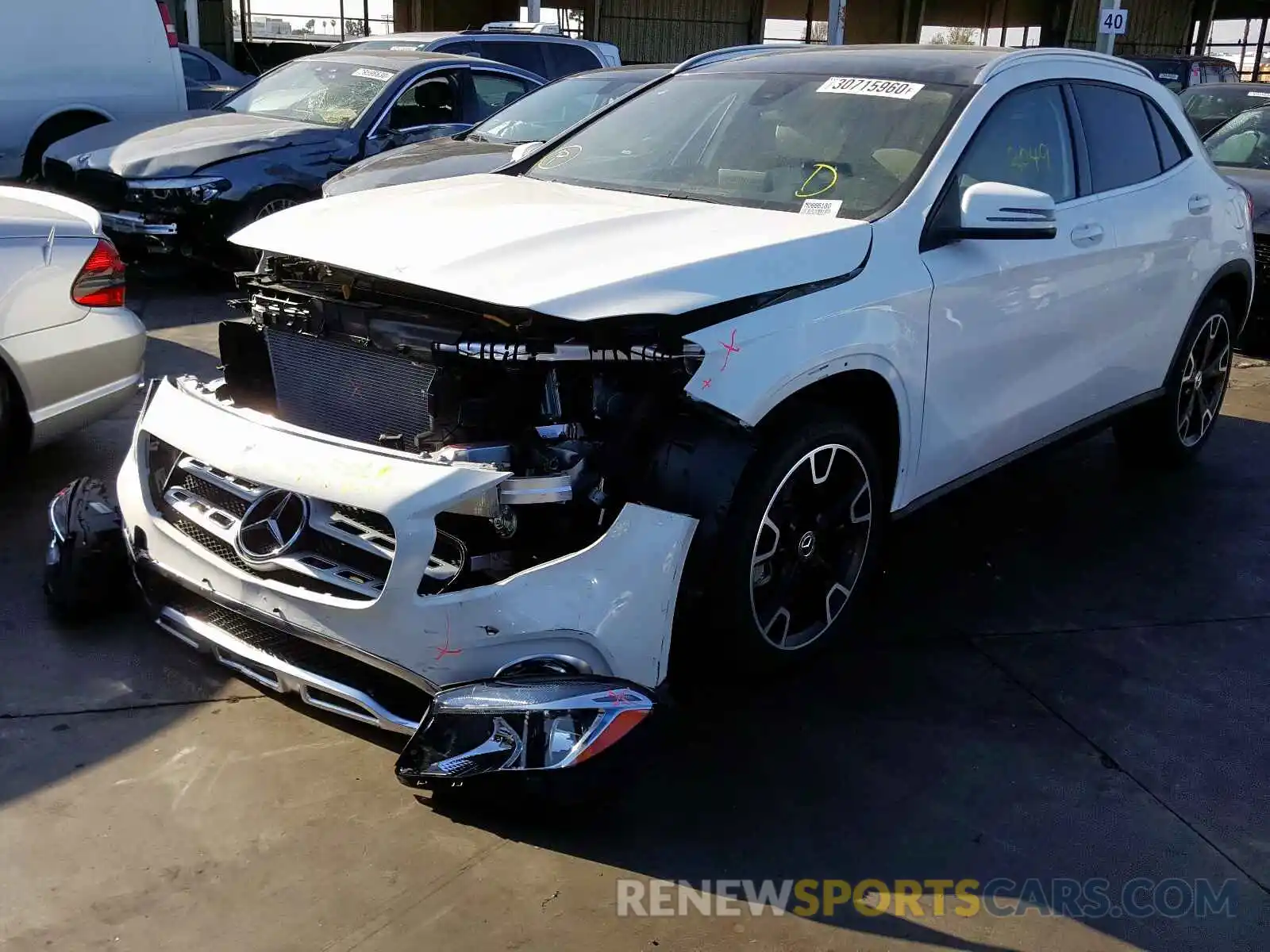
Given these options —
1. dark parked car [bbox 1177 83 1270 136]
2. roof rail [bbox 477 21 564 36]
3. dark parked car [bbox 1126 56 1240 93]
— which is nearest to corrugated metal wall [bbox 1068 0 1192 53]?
dark parked car [bbox 1126 56 1240 93]

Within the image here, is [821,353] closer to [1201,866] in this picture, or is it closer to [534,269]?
[534,269]

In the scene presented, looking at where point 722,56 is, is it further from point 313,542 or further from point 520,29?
point 520,29

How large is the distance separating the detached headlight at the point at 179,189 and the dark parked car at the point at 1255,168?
6.96 meters

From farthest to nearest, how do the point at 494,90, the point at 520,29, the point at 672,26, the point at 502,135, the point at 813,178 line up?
the point at 672,26 → the point at 520,29 → the point at 494,90 → the point at 502,135 → the point at 813,178

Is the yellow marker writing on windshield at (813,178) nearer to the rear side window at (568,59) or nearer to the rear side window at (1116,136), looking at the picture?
the rear side window at (1116,136)

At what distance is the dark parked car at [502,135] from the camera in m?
7.86

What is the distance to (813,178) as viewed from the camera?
3.97m

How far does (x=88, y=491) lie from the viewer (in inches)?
157

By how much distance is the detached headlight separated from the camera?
8.34m

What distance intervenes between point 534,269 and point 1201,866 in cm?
226

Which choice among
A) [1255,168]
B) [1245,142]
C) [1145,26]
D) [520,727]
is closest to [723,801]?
[520,727]

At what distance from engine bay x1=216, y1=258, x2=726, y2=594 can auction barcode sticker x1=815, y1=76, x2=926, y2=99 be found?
65.5 inches

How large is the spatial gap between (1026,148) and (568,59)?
827 cm

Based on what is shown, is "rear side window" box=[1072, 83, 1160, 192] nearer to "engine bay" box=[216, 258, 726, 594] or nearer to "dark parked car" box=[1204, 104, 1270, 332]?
"engine bay" box=[216, 258, 726, 594]
